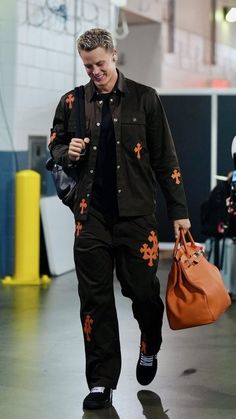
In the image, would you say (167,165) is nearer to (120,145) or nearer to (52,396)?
(120,145)

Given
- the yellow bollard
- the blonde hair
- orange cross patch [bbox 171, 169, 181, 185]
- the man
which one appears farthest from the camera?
the yellow bollard

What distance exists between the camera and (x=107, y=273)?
3166mm

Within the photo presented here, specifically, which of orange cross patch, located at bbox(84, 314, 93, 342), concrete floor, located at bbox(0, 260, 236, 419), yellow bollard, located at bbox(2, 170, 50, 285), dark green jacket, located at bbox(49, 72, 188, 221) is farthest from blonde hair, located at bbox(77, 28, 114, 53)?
yellow bollard, located at bbox(2, 170, 50, 285)

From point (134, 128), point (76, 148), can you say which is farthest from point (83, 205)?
point (134, 128)

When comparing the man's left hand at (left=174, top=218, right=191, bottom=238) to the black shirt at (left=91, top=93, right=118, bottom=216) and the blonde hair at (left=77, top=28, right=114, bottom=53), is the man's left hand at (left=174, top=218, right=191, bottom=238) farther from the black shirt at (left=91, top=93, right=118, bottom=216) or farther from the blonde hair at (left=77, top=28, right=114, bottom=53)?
the blonde hair at (left=77, top=28, right=114, bottom=53)

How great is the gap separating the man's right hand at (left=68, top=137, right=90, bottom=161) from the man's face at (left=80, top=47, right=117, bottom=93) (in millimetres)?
250

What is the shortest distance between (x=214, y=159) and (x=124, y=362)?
4.28m

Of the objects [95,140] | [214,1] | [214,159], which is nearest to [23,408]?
[95,140]

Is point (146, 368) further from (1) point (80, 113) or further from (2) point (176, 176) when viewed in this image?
(1) point (80, 113)

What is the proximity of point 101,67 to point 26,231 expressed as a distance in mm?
3754

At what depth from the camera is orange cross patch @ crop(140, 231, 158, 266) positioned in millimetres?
3178

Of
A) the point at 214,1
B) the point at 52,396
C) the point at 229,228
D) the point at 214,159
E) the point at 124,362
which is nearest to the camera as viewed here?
the point at 52,396

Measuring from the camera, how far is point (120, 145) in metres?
3.14

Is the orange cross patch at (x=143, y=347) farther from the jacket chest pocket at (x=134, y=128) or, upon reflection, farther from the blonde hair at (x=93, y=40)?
the blonde hair at (x=93, y=40)
